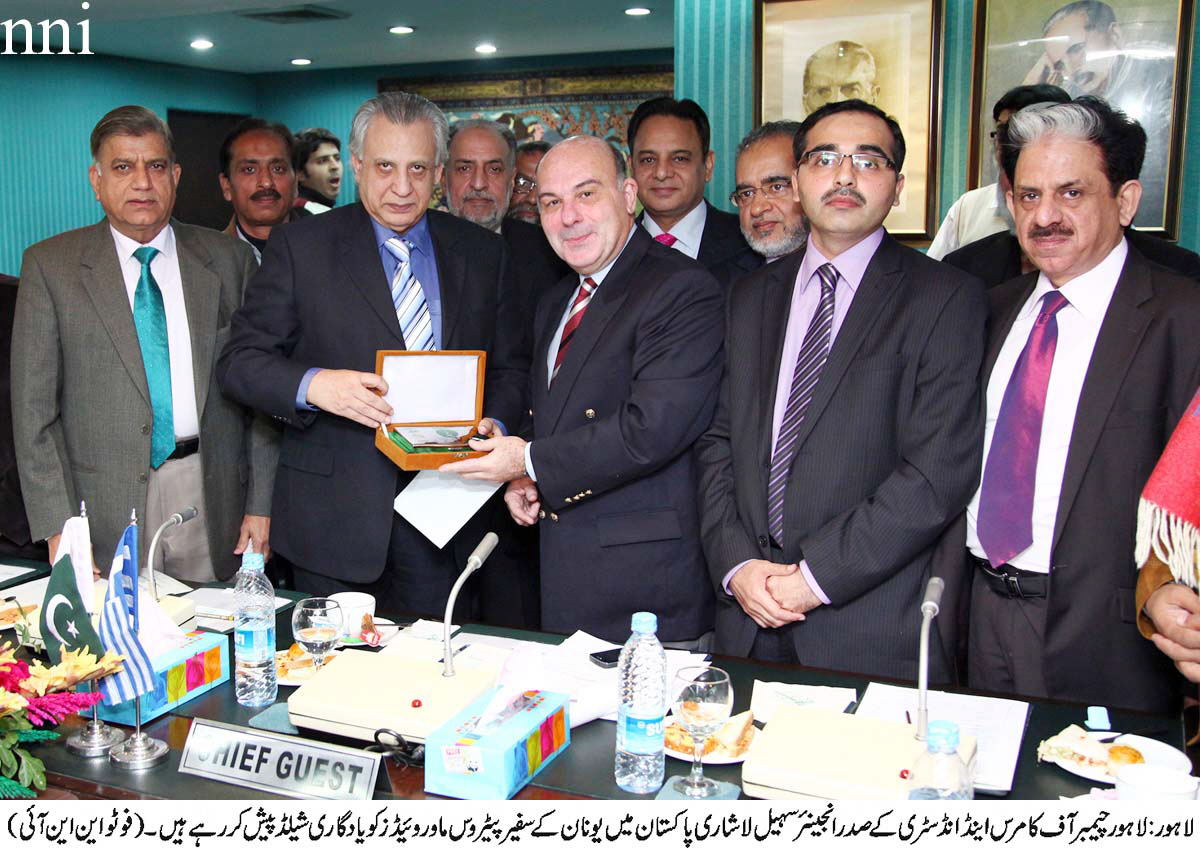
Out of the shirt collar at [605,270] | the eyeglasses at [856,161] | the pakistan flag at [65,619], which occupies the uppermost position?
the eyeglasses at [856,161]

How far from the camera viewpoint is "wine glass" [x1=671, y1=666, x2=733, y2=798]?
1.71 meters

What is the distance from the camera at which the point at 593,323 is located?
280cm

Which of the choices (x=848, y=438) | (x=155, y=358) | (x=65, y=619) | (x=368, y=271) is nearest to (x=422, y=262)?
(x=368, y=271)

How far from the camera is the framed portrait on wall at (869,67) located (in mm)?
4867

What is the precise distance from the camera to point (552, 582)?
9.16 ft

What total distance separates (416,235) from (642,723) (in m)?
1.86

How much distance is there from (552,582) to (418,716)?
3.06ft

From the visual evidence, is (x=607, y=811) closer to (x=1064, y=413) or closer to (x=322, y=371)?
(x=1064, y=413)

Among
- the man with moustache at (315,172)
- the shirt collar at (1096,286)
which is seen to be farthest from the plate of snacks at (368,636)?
the man with moustache at (315,172)

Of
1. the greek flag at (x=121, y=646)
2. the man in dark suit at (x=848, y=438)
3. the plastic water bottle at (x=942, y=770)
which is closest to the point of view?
the plastic water bottle at (x=942, y=770)

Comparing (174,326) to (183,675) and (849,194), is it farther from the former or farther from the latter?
(849,194)

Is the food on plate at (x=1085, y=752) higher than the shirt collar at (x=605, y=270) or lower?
lower

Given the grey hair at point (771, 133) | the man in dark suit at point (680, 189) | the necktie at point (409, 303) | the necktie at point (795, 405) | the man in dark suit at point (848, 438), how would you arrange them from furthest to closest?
the man in dark suit at point (680, 189) < the grey hair at point (771, 133) < the necktie at point (409, 303) < the necktie at point (795, 405) < the man in dark suit at point (848, 438)

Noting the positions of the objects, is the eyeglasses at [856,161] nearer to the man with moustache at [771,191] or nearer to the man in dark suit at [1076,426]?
the man in dark suit at [1076,426]
